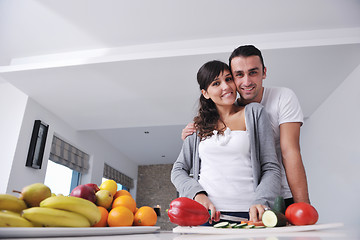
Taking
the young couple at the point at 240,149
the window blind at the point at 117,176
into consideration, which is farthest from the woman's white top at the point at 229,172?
the window blind at the point at 117,176

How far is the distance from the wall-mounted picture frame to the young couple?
9.80 ft

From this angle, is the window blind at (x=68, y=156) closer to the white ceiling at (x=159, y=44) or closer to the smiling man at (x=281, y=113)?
the white ceiling at (x=159, y=44)

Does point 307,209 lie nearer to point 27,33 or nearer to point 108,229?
point 108,229

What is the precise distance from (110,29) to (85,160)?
320cm

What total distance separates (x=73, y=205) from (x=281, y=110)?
1.05m

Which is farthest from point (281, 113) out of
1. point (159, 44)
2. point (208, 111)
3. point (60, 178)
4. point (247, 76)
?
point (60, 178)

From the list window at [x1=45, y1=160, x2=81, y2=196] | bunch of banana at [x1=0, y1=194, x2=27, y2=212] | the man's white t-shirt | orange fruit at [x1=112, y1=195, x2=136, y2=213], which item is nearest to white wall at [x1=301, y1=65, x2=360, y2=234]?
the man's white t-shirt

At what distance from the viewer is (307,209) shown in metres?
0.64

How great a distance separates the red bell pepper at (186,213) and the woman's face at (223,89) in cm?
66

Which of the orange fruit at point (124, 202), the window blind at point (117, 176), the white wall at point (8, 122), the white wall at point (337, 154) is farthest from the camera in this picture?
the window blind at point (117, 176)

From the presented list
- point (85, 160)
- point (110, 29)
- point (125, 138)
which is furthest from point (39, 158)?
point (125, 138)

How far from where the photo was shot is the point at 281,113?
129 cm

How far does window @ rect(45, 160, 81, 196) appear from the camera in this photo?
14.0ft

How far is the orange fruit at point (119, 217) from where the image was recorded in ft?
2.43
